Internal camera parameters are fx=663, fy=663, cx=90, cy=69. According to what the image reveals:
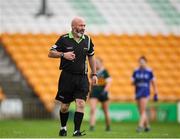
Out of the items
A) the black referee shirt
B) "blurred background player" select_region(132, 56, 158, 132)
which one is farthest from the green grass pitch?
the black referee shirt

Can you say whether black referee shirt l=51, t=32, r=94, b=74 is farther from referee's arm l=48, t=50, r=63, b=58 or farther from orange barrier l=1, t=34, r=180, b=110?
orange barrier l=1, t=34, r=180, b=110

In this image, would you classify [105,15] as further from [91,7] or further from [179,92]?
[179,92]

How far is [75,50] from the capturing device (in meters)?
12.1

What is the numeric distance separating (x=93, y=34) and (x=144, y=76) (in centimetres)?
1030

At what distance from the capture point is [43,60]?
27.3 m

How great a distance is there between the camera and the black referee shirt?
39.9ft

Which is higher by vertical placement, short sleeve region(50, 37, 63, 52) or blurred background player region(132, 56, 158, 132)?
short sleeve region(50, 37, 63, 52)

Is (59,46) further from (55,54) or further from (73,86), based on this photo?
(73,86)

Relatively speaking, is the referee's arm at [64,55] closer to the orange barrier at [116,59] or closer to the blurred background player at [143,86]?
the blurred background player at [143,86]

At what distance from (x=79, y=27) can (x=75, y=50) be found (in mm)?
449

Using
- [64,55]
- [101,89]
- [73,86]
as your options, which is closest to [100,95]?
[101,89]

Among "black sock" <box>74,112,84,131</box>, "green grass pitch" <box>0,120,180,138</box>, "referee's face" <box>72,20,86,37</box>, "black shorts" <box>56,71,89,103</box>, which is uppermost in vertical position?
"referee's face" <box>72,20,86,37</box>

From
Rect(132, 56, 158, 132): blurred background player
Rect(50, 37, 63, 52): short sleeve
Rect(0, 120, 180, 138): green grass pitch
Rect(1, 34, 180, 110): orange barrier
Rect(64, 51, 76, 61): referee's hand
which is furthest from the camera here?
Rect(1, 34, 180, 110): orange barrier

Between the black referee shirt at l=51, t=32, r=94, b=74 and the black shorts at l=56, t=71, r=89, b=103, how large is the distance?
0.11 metres
